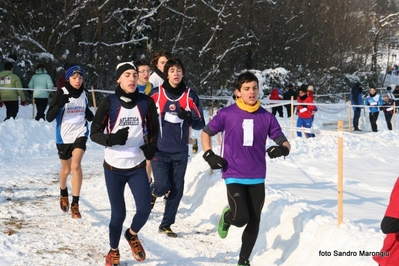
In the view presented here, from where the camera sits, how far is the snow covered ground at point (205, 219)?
17.3ft

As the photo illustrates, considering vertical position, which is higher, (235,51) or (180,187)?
(235,51)

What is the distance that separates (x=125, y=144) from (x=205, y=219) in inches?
95.4

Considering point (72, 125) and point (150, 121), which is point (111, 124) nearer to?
point (150, 121)

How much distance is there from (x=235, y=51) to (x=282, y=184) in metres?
21.0

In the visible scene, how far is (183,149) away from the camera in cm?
636

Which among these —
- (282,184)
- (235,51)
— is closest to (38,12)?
(235,51)

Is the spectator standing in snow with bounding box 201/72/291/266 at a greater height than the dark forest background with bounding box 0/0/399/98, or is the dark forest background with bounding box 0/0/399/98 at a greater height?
the dark forest background with bounding box 0/0/399/98

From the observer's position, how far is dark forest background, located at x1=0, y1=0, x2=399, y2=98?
20.3 metres

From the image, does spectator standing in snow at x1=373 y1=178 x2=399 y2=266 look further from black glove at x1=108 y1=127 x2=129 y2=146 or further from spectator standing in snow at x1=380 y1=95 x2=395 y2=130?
spectator standing in snow at x1=380 y1=95 x2=395 y2=130

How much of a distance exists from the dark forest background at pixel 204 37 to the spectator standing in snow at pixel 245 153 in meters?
15.4

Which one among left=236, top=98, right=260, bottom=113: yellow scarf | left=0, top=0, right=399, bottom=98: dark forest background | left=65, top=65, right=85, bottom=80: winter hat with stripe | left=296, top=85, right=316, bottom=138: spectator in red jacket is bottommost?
left=296, top=85, right=316, bottom=138: spectator in red jacket

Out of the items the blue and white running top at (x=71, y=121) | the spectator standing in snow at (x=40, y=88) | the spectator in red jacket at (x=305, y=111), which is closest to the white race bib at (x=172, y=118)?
the blue and white running top at (x=71, y=121)

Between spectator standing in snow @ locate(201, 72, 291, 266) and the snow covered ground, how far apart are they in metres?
0.70

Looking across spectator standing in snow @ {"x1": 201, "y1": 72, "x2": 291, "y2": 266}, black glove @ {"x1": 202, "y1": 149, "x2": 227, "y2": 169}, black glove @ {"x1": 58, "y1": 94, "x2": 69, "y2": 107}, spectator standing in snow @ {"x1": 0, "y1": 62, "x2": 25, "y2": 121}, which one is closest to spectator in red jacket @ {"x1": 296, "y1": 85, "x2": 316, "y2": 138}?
spectator standing in snow @ {"x1": 0, "y1": 62, "x2": 25, "y2": 121}
